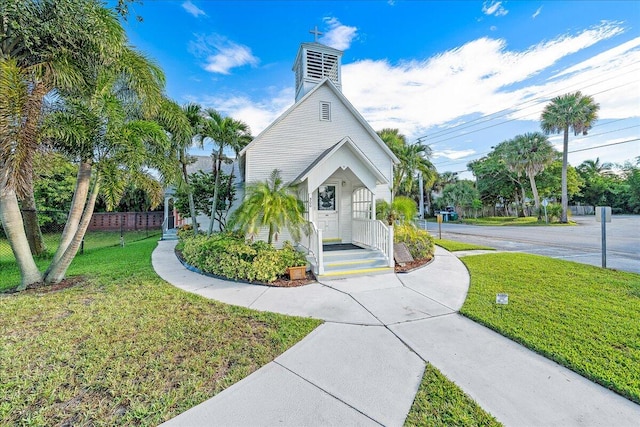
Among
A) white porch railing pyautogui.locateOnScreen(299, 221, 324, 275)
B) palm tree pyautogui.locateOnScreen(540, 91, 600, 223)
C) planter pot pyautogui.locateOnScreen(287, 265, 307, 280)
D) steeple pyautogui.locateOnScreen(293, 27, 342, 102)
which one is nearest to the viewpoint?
planter pot pyautogui.locateOnScreen(287, 265, 307, 280)

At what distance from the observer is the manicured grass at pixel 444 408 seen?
7.68 feet

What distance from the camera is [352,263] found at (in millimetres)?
7695

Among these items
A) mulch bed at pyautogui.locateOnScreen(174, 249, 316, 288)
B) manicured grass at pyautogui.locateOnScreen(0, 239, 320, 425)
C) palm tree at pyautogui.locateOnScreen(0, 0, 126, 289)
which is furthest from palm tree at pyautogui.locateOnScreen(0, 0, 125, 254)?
mulch bed at pyautogui.locateOnScreen(174, 249, 316, 288)

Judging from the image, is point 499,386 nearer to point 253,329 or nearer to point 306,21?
point 253,329

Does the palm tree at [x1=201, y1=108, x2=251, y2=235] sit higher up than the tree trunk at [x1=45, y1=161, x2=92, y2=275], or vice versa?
the palm tree at [x1=201, y1=108, x2=251, y2=235]

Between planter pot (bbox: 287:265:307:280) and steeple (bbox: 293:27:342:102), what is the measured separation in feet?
25.4

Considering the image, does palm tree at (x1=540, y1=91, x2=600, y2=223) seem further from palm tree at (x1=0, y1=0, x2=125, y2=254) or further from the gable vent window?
palm tree at (x1=0, y1=0, x2=125, y2=254)

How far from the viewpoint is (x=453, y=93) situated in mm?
16141

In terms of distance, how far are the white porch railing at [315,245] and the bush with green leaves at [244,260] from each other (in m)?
0.41

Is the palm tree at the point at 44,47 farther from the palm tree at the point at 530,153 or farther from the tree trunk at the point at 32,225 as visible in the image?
the palm tree at the point at 530,153

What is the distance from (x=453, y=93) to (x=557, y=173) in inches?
1178

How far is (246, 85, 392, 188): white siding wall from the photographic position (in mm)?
9383

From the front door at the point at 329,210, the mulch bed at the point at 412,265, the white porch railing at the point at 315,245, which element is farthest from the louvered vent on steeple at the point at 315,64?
the mulch bed at the point at 412,265

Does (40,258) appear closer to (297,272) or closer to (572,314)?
(297,272)
